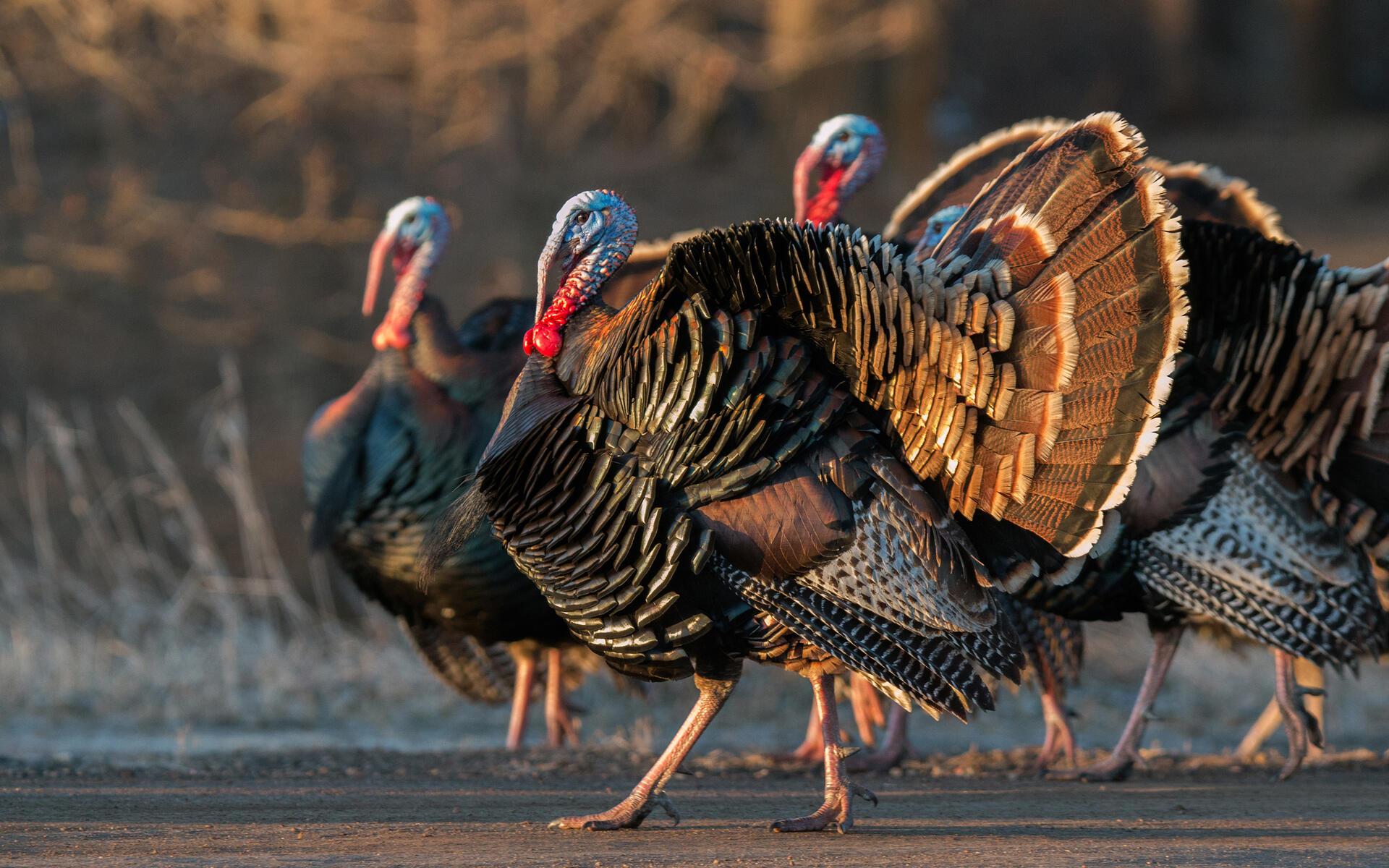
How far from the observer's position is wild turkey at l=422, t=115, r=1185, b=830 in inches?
166

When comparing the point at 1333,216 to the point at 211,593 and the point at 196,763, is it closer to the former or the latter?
the point at 211,593

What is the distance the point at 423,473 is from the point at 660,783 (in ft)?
6.63

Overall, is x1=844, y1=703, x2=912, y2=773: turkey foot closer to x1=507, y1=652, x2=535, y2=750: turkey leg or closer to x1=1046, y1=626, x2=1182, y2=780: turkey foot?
x1=1046, y1=626, x2=1182, y2=780: turkey foot

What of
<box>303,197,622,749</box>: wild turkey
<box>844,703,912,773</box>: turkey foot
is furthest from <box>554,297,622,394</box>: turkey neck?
<box>844,703,912,773</box>: turkey foot

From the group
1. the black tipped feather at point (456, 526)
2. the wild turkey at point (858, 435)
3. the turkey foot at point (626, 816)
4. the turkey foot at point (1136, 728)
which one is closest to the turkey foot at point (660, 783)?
the turkey foot at point (626, 816)

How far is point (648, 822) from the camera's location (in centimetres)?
477

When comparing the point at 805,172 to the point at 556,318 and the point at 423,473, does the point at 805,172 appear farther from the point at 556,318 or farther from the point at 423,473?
the point at 556,318

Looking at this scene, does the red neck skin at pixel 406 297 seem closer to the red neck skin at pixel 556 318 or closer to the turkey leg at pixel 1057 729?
the red neck skin at pixel 556 318

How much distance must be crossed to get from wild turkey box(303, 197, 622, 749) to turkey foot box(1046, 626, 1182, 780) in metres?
1.87

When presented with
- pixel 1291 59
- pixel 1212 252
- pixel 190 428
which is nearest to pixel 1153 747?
pixel 1212 252

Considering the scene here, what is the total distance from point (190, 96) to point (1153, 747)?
8.76 meters

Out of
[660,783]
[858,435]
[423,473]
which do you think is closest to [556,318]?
[858,435]

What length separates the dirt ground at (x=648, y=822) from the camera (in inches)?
166

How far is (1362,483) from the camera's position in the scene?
5887 mm
